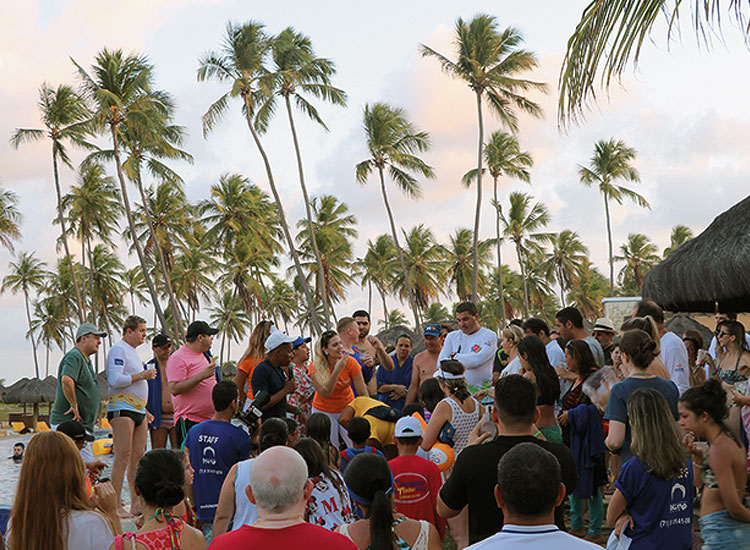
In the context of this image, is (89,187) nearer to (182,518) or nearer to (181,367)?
(181,367)

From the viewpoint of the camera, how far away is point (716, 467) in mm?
4000

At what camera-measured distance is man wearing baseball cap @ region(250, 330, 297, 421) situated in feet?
20.8

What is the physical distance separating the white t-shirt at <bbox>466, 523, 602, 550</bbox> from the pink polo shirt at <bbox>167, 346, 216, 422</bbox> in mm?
5195

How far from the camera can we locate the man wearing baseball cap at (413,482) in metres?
4.46

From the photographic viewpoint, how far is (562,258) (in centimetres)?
6888

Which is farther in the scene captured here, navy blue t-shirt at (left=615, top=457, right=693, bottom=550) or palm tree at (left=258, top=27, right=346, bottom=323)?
palm tree at (left=258, top=27, right=346, bottom=323)

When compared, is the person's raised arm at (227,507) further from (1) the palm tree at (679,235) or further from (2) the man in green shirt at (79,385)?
(1) the palm tree at (679,235)

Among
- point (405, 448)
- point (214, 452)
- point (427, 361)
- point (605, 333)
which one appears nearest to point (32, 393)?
point (427, 361)

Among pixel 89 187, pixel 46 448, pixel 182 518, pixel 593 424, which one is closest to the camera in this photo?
pixel 46 448

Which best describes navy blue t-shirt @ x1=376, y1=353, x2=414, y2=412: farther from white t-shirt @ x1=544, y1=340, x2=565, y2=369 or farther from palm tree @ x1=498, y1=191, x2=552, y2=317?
palm tree @ x1=498, y1=191, x2=552, y2=317

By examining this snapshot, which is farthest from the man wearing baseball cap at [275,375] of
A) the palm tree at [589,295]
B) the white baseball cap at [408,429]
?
the palm tree at [589,295]

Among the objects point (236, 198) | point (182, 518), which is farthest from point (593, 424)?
point (236, 198)

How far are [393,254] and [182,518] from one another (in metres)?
59.9

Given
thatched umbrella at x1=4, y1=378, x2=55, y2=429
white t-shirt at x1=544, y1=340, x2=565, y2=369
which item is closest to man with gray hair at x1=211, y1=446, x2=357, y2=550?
white t-shirt at x1=544, y1=340, x2=565, y2=369
